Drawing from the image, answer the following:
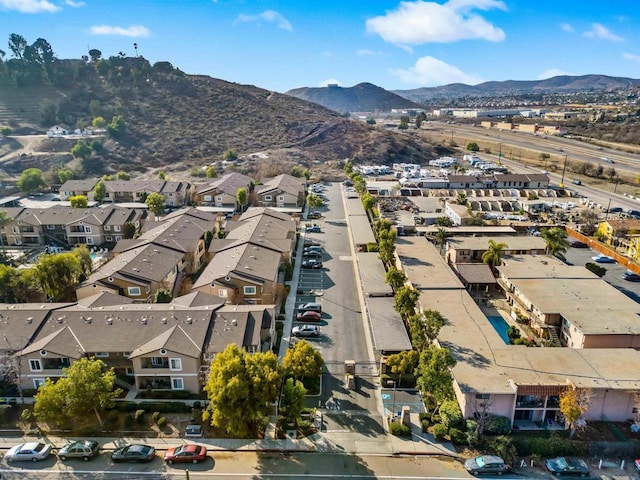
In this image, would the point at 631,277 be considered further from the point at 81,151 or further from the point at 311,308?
the point at 81,151

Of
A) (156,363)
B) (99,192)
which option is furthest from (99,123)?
(156,363)

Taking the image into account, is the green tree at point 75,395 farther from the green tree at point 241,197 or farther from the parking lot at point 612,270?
the green tree at point 241,197

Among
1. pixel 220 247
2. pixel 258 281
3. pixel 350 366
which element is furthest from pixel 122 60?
pixel 350 366

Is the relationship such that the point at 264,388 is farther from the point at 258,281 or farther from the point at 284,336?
the point at 258,281

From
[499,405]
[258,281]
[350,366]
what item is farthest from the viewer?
[258,281]

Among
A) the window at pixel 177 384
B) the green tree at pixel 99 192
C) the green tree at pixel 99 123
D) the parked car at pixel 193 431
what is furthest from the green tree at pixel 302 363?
the green tree at pixel 99 123

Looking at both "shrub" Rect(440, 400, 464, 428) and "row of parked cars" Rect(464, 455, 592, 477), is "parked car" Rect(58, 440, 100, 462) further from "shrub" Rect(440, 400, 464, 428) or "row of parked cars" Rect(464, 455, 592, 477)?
"row of parked cars" Rect(464, 455, 592, 477)

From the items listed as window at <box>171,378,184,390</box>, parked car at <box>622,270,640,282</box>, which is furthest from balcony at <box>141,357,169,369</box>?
parked car at <box>622,270,640,282</box>
